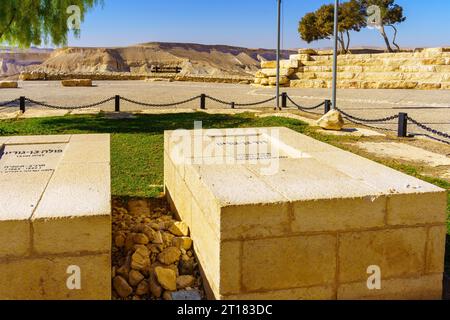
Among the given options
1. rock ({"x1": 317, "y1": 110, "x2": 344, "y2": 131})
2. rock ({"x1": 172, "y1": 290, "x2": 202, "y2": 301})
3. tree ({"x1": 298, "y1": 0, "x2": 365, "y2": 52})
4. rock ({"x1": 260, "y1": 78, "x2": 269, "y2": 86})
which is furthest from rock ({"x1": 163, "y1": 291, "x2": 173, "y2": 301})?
tree ({"x1": 298, "y1": 0, "x2": 365, "y2": 52})

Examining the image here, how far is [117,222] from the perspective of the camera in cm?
490

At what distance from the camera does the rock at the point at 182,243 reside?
423cm

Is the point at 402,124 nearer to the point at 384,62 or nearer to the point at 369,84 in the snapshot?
the point at 369,84

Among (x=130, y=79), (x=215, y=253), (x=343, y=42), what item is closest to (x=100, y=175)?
(x=215, y=253)

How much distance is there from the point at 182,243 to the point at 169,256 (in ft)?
0.84

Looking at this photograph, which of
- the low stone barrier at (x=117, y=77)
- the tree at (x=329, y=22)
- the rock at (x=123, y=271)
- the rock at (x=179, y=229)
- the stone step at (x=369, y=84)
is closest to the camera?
the rock at (x=123, y=271)

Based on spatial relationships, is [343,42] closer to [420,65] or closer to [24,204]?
[420,65]

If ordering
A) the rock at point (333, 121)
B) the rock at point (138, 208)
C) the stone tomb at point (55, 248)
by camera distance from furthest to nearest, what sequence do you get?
the rock at point (333, 121)
the rock at point (138, 208)
the stone tomb at point (55, 248)

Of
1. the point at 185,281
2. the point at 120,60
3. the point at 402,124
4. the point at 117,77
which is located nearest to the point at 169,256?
the point at 185,281

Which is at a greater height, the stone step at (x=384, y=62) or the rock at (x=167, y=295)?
the stone step at (x=384, y=62)

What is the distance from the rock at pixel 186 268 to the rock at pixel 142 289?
1.07ft

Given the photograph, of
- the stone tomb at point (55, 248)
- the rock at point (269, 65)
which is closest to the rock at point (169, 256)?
the stone tomb at point (55, 248)

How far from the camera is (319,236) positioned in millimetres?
3441

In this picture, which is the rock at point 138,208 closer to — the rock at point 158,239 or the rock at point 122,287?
the rock at point 158,239
